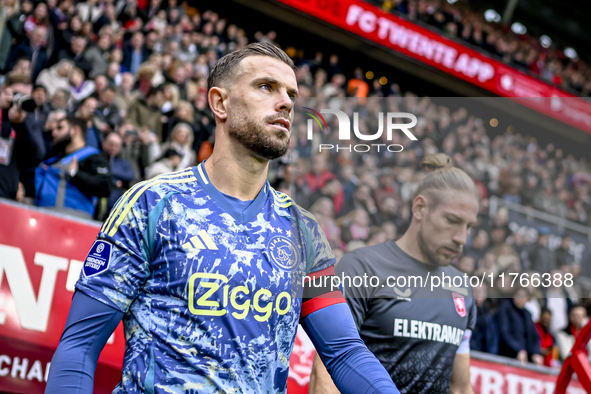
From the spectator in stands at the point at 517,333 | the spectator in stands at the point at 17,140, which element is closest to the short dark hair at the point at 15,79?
the spectator in stands at the point at 17,140

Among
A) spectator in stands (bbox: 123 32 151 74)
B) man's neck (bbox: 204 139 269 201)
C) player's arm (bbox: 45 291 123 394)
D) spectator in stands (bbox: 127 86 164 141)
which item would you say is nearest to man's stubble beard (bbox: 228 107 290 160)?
man's neck (bbox: 204 139 269 201)

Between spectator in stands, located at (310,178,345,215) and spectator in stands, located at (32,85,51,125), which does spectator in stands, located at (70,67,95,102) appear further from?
spectator in stands, located at (310,178,345,215)

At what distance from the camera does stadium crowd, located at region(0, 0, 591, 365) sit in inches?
137

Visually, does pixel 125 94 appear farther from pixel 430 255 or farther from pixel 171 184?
pixel 171 184

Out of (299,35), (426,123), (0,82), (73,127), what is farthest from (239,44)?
(426,123)

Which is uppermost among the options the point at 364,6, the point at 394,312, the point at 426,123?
the point at 364,6

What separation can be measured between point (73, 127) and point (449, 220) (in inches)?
154

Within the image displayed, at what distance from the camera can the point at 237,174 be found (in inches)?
77.0

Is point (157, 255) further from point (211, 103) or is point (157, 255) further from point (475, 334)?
point (475, 334)

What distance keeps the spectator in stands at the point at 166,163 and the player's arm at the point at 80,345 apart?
4565mm

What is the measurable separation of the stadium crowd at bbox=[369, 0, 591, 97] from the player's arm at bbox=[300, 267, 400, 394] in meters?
13.9

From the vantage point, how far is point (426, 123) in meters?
3.51

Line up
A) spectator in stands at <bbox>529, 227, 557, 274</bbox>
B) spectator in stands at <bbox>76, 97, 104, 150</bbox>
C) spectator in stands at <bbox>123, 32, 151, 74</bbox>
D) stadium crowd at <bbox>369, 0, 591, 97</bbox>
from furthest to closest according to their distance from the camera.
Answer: stadium crowd at <bbox>369, 0, 591, 97</bbox>
spectator in stands at <bbox>123, 32, 151, 74</bbox>
spectator in stands at <bbox>76, 97, 104, 150</bbox>
spectator in stands at <bbox>529, 227, 557, 274</bbox>

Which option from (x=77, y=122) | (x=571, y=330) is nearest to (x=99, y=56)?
(x=77, y=122)
